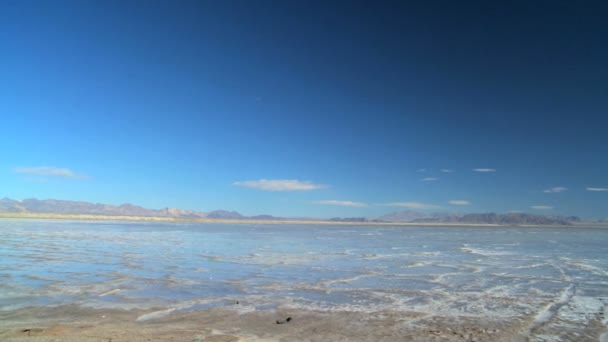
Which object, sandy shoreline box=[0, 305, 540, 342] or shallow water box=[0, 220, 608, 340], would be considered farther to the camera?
shallow water box=[0, 220, 608, 340]

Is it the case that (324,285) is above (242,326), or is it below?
above

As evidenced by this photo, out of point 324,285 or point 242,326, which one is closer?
point 242,326

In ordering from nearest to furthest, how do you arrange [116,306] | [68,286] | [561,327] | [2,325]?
[2,325], [561,327], [116,306], [68,286]

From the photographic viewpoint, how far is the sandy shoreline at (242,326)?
275 inches

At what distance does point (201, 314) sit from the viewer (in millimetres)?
8727

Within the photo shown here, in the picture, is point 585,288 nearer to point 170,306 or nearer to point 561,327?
point 561,327

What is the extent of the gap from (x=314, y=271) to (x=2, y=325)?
33.9 ft

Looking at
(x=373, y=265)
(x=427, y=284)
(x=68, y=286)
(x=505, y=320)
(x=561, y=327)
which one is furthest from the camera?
(x=373, y=265)

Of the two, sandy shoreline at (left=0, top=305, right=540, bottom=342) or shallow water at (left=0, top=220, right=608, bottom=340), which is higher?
shallow water at (left=0, top=220, right=608, bottom=340)

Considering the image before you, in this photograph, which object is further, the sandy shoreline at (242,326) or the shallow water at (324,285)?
the shallow water at (324,285)

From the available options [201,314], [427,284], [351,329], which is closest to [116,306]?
[201,314]

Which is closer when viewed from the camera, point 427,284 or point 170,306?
point 170,306

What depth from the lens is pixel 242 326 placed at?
7.80 m

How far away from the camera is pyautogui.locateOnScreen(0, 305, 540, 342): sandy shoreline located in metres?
6.98
